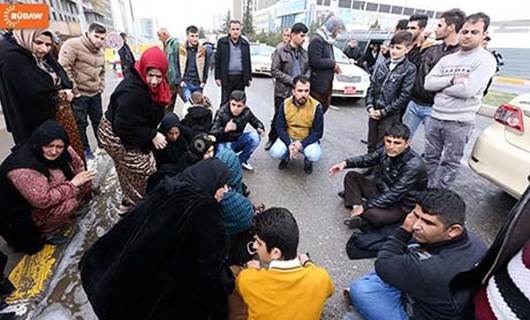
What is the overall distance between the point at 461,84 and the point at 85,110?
4203 mm

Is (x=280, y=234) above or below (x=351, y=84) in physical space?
above

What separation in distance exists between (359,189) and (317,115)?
1.19 meters

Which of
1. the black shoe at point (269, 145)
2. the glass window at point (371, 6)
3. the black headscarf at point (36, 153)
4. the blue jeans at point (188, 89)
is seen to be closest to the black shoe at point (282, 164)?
the black shoe at point (269, 145)

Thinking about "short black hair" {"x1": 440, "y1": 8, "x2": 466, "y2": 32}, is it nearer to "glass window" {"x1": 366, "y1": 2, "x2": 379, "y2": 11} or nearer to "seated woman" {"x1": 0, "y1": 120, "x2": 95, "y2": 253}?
"seated woman" {"x1": 0, "y1": 120, "x2": 95, "y2": 253}

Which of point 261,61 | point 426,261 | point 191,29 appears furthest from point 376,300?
point 261,61

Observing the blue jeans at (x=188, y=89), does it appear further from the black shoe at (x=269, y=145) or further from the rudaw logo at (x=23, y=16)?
the rudaw logo at (x=23, y=16)

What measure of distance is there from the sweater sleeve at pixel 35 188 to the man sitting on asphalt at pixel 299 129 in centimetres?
243

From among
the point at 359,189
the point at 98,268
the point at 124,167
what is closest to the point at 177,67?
the point at 124,167

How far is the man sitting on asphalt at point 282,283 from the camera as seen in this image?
150cm

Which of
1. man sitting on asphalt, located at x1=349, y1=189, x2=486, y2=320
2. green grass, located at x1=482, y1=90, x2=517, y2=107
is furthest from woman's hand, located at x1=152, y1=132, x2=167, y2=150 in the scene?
green grass, located at x1=482, y1=90, x2=517, y2=107

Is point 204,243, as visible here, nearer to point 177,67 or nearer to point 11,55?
point 11,55

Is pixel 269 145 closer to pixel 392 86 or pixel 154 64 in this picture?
pixel 392 86

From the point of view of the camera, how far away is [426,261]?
60.5 inches

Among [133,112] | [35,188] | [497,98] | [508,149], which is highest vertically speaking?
[133,112]
